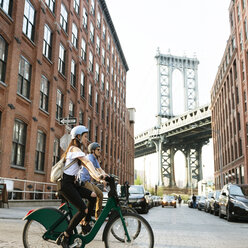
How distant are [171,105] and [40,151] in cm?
7842

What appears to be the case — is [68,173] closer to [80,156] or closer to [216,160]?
[80,156]

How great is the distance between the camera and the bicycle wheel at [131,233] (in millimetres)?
4270

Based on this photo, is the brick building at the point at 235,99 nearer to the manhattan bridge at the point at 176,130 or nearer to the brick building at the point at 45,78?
the manhattan bridge at the point at 176,130

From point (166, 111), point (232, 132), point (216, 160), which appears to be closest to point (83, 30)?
point (232, 132)

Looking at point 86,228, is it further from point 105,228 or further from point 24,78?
point 24,78

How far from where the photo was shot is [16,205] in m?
14.9

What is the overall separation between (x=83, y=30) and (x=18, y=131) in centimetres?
1536

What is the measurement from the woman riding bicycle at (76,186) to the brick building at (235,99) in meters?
34.6

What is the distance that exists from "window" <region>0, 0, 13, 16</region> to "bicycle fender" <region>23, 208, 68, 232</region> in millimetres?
13912

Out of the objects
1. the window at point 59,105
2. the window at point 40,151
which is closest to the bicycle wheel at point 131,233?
the window at point 40,151

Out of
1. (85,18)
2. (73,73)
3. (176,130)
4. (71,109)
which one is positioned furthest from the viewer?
(176,130)

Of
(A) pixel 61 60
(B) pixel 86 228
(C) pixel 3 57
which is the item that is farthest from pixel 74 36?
(B) pixel 86 228

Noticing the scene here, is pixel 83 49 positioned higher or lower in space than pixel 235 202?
Result: higher

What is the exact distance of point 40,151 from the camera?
64.6 ft
